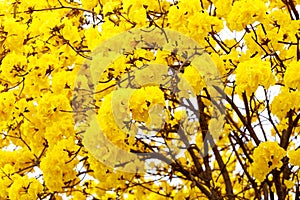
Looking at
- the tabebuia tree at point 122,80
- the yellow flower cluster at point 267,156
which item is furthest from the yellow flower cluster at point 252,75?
the yellow flower cluster at point 267,156

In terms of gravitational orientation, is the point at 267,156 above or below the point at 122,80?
below

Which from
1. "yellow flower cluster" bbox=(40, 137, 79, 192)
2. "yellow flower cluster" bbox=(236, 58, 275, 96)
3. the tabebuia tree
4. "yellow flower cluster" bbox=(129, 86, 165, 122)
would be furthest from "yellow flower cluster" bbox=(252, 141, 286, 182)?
"yellow flower cluster" bbox=(40, 137, 79, 192)

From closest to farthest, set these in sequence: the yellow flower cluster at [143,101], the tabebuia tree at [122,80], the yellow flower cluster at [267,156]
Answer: the yellow flower cluster at [143,101]
the tabebuia tree at [122,80]
the yellow flower cluster at [267,156]

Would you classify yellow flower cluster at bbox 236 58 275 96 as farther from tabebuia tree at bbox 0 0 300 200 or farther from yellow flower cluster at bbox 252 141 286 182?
yellow flower cluster at bbox 252 141 286 182

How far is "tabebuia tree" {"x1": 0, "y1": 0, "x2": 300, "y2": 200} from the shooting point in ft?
8.30

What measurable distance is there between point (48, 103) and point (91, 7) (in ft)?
2.02

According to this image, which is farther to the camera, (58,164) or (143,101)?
(58,164)

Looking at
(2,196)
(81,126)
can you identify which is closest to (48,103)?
(81,126)

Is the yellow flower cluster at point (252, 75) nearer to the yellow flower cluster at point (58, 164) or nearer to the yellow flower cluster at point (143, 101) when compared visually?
the yellow flower cluster at point (143, 101)

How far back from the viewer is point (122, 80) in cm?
262

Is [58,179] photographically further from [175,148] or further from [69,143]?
[175,148]

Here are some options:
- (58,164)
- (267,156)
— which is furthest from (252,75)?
(58,164)

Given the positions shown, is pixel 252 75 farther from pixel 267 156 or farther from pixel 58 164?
pixel 58 164

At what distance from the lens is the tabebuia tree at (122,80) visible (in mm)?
2531
